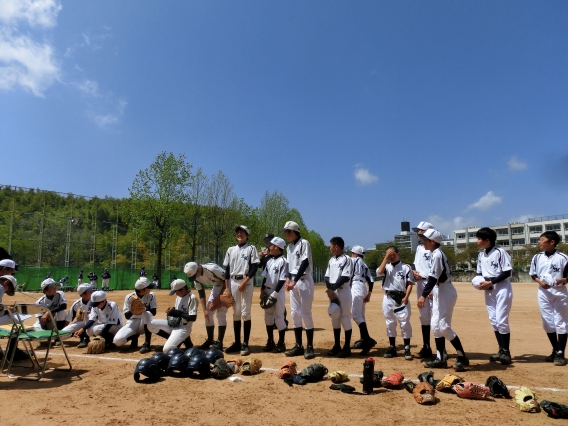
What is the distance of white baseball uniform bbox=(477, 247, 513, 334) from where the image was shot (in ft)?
20.2

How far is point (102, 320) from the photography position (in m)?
8.26

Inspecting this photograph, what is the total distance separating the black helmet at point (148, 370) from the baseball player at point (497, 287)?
16.7 ft

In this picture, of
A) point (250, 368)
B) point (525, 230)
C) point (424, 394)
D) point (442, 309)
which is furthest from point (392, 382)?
point (525, 230)

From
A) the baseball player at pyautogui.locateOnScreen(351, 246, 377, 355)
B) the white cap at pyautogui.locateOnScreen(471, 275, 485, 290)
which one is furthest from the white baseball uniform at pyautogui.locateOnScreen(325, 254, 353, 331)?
Result: the white cap at pyautogui.locateOnScreen(471, 275, 485, 290)

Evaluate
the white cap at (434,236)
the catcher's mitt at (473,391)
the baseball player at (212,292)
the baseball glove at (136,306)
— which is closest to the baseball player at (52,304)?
the baseball glove at (136,306)

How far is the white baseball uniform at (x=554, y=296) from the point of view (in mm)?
6238

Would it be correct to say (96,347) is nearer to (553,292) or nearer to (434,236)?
(434,236)

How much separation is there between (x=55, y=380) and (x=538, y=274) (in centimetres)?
777

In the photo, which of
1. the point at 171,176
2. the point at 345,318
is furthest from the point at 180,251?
the point at 345,318

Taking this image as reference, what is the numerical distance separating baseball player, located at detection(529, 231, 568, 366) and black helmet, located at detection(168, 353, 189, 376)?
560 cm

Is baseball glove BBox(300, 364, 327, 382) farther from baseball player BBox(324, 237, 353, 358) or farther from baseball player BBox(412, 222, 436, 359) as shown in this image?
baseball player BBox(412, 222, 436, 359)

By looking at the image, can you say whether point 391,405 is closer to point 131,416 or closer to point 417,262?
point 131,416

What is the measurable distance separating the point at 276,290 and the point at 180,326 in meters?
1.90

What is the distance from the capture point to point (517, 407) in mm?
4113
